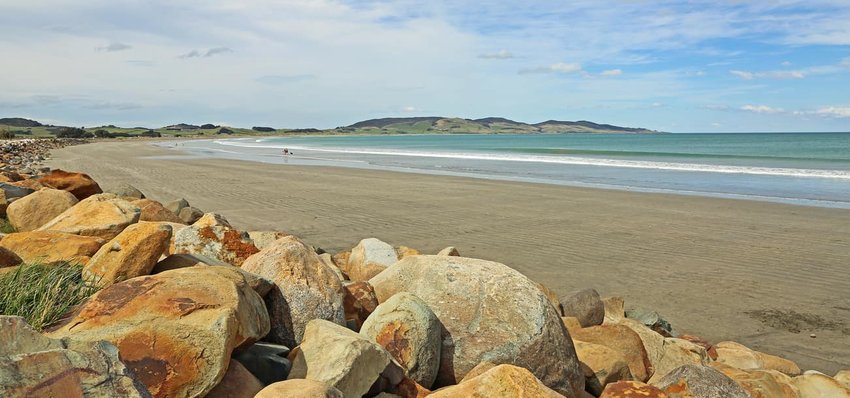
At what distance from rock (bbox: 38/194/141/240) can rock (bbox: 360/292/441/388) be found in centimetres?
366

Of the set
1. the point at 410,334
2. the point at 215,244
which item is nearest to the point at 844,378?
the point at 410,334

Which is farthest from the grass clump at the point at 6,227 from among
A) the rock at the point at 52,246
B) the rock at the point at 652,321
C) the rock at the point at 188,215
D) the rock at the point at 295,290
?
the rock at the point at 652,321

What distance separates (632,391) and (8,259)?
4.78m

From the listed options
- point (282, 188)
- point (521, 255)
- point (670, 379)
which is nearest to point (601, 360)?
point (670, 379)

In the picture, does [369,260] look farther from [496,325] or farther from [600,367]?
[600,367]

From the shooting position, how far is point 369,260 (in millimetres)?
7379

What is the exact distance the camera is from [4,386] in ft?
8.04

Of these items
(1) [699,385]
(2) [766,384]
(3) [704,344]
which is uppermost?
(1) [699,385]

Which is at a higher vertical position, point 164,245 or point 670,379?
→ point 164,245

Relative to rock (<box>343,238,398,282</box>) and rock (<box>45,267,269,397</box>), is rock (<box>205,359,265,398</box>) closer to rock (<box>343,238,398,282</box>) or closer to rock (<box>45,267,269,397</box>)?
rock (<box>45,267,269,397</box>)

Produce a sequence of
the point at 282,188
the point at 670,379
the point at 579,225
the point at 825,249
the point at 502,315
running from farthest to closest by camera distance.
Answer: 1. the point at 282,188
2. the point at 579,225
3. the point at 825,249
4. the point at 502,315
5. the point at 670,379

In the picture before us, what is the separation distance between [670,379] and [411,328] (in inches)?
70.1

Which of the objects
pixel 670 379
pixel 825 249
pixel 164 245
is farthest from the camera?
pixel 825 249

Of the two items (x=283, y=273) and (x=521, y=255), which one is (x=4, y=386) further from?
(x=521, y=255)
